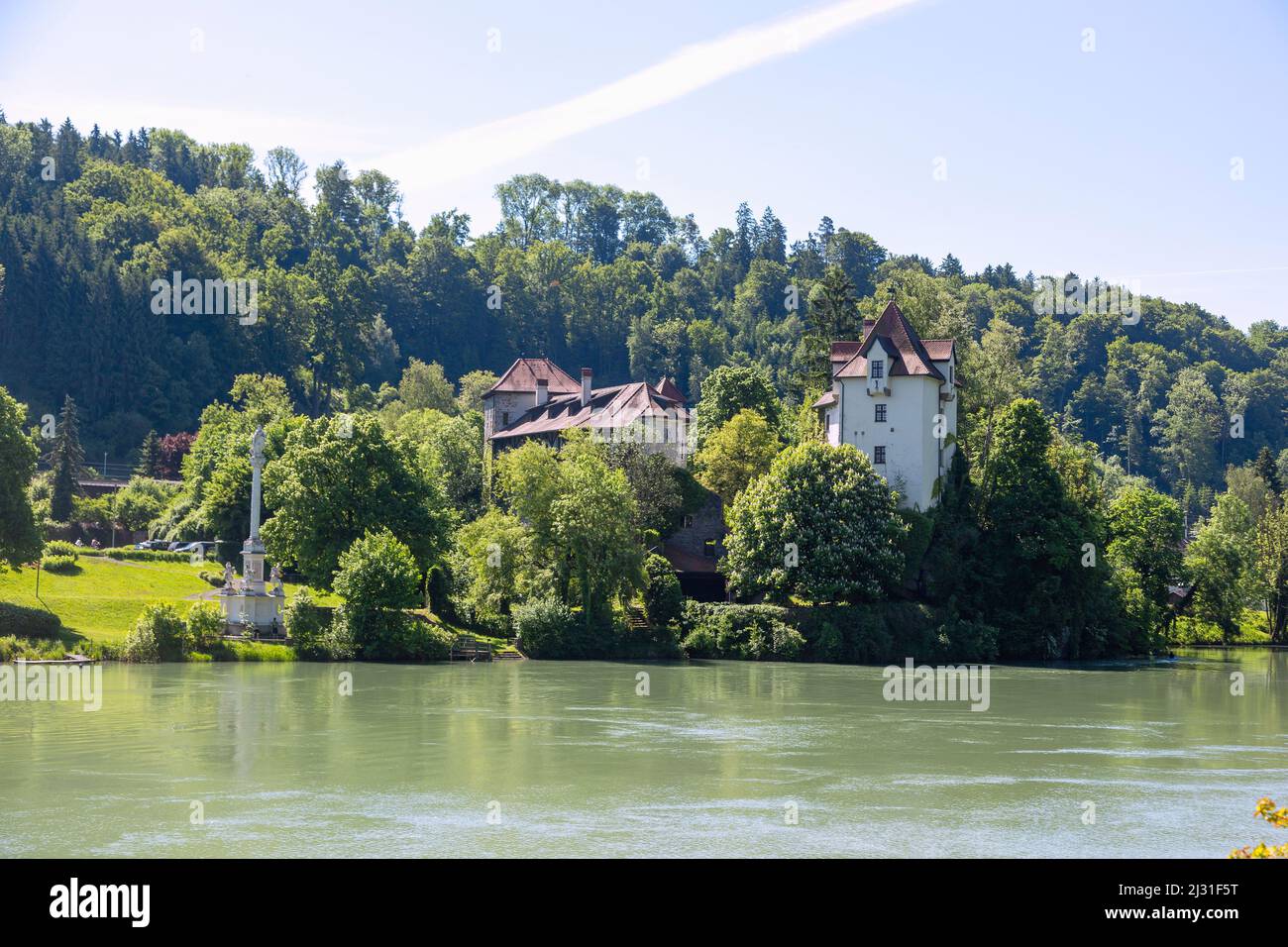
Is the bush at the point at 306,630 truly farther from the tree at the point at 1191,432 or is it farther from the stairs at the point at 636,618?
the tree at the point at 1191,432

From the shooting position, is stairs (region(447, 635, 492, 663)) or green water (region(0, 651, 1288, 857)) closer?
green water (region(0, 651, 1288, 857))

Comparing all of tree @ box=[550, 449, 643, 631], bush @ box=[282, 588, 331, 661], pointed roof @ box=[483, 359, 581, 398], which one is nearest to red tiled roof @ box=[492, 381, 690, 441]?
pointed roof @ box=[483, 359, 581, 398]

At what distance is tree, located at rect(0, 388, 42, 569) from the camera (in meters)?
62.3

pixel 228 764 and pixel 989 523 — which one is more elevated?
pixel 989 523

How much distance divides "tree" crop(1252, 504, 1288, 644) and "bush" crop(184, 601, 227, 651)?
63.7m

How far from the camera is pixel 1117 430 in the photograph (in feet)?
550

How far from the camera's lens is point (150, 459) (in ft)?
373

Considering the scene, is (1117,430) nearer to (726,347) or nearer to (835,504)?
(726,347)

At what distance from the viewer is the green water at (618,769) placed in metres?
26.9

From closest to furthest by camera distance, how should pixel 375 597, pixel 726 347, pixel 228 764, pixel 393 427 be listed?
1. pixel 228 764
2. pixel 375 597
3. pixel 393 427
4. pixel 726 347

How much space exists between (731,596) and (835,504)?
8.30 metres

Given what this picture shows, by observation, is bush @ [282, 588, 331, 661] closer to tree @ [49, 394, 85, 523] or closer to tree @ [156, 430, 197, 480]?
tree @ [49, 394, 85, 523]
